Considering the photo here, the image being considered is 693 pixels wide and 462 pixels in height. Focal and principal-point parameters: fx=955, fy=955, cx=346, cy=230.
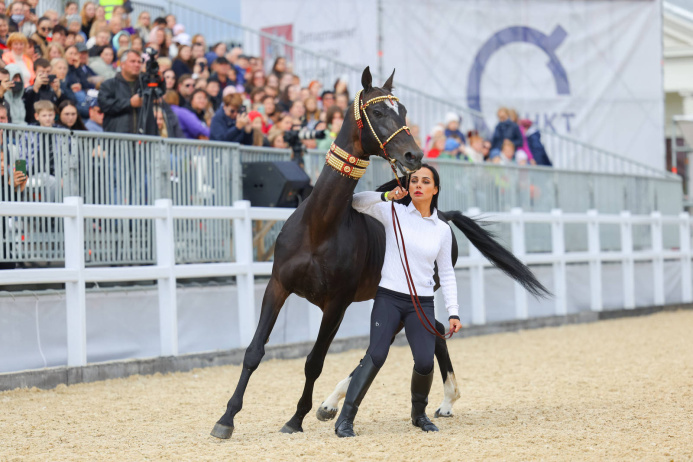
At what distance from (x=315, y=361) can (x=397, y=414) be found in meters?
0.96

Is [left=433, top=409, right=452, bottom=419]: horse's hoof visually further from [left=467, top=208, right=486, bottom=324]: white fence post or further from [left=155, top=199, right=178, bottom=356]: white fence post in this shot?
[left=467, top=208, right=486, bottom=324]: white fence post

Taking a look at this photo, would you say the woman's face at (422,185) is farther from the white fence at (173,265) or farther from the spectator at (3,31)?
the spectator at (3,31)

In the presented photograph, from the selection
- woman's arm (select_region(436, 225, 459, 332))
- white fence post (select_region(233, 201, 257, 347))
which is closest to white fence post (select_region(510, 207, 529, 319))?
white fence post (select_region(233, 201, 257, 347))

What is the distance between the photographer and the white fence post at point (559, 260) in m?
14.0

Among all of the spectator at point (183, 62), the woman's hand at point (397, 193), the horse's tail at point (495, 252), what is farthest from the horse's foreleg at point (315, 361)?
the spectator at point (183, 62)

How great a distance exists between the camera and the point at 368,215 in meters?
6.52

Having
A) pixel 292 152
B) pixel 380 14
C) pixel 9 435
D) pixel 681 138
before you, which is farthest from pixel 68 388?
pixel 681 138

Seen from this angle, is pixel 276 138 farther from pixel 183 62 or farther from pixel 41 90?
pixel 41 90

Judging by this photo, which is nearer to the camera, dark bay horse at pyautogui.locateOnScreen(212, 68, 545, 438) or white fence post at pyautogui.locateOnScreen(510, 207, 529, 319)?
dark bay horse at pyautogui.locateOnScreen(212, 68, 545, 438)

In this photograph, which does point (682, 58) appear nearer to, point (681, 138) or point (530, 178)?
point (681, 138)

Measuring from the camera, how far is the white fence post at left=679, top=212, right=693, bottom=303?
16.7m

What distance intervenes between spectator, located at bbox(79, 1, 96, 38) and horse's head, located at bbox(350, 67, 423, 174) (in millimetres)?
7924

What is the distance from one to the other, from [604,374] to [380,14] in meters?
10.4

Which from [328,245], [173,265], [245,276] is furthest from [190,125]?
[328,245]
